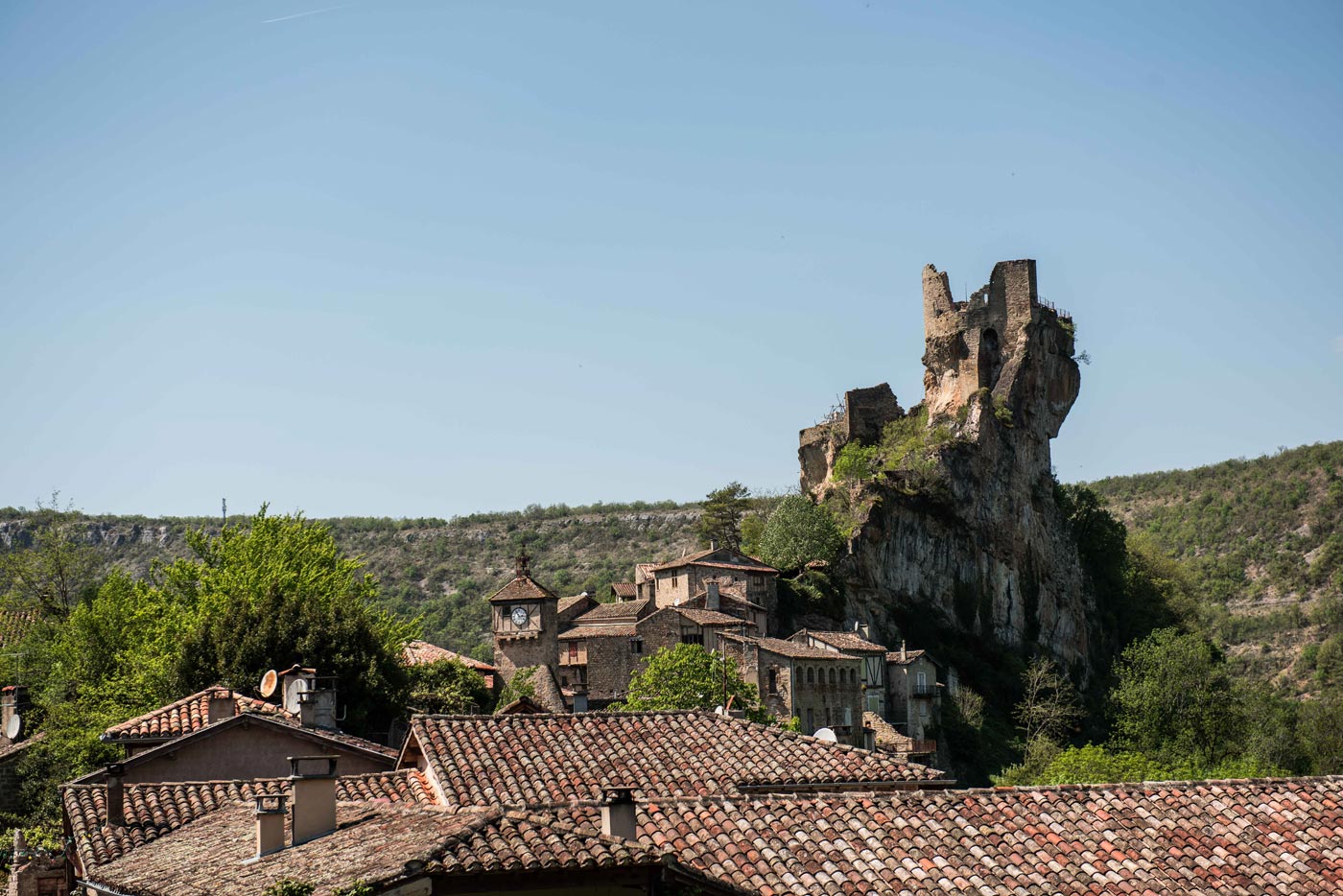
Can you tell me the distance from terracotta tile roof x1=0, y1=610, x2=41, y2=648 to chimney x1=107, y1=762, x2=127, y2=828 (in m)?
40.3

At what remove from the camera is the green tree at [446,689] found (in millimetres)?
54775

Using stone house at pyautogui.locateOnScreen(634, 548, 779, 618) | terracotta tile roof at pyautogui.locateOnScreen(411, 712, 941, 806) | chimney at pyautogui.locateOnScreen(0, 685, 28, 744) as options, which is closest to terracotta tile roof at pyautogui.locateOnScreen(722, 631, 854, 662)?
stone house at pyautogui.locateOnScreen(634, 548, 779, 618)

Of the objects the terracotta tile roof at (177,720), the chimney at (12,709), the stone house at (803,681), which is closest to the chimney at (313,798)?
the terracotta tile roof at (177,720)

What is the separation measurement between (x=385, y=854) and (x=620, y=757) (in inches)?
353

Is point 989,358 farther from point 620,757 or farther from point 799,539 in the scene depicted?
point 620,757

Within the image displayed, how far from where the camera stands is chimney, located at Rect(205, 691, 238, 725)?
29625 mm

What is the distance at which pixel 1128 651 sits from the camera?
104m

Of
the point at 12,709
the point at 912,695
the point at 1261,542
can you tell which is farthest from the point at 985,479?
the point at 1261,542

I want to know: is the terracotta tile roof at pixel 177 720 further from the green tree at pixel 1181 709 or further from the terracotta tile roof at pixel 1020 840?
the green tree at pixel 1181 709

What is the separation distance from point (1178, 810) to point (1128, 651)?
282 feet

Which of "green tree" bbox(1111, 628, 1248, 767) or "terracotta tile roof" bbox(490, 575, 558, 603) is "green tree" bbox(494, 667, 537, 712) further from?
"green tree" bbox(1111, 628, 1248, 767)

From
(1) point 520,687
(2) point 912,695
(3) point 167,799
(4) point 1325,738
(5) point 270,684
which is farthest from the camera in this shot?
(4) point 1325,738

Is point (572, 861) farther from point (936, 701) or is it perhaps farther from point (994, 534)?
point (994, 534)

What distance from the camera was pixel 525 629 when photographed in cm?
7069
